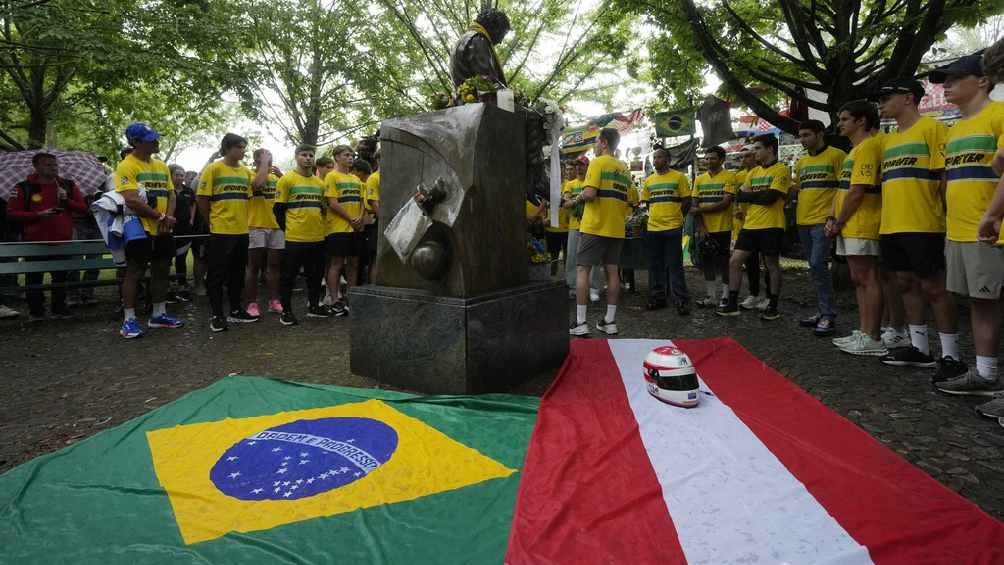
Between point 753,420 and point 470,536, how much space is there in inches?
73.8

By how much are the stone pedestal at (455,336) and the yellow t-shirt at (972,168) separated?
107 inches

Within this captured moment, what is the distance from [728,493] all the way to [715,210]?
5370 millimetres

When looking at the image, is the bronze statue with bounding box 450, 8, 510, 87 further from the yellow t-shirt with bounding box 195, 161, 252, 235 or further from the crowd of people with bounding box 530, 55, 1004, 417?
Answer: the yellow t-shirt with bounding box 195, 161, 252, 235

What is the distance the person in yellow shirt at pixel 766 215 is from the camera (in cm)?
597

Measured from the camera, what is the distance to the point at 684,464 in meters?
2.40

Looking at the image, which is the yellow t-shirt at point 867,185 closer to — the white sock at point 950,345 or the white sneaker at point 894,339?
the white sneaker at point 894,339

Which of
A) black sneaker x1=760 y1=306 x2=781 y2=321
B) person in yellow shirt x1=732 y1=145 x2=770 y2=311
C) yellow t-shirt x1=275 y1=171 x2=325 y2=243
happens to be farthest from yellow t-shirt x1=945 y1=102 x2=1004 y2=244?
yellow t-shirt x1=275 y1=171 x2=325 y2=243

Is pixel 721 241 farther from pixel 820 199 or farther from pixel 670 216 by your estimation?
pixel 820 199

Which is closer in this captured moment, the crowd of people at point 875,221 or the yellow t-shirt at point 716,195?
the crowd of people at point 875,221

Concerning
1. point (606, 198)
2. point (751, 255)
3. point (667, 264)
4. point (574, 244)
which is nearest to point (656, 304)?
point (667, 264)

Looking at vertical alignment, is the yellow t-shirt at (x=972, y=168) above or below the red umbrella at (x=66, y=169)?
below

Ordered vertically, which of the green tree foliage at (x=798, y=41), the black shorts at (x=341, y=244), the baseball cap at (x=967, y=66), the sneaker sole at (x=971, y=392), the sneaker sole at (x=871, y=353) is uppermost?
the green tree foliage at (x=798, y=41)

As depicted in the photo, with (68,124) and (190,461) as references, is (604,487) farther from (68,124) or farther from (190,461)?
(68,124)

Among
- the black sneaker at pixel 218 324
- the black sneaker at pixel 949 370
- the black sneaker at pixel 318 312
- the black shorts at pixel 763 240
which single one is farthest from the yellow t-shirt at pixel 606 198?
the black sneaker at pixel 218 324
